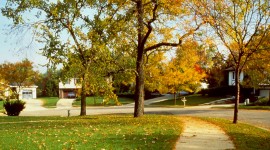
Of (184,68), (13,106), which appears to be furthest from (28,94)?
(184,68)

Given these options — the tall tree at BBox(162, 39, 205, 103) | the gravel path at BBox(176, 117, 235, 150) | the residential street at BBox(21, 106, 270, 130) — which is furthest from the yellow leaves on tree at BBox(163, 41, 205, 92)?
the gravel path at BBox(176, 117, 235, 150)

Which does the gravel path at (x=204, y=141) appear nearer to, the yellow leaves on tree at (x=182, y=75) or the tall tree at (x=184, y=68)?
the tall tree at (x=184, y=68)

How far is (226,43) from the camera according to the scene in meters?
18.3

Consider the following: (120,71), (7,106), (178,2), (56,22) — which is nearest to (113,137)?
(120,71)

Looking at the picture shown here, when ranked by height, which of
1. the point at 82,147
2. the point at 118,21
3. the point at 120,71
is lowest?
the point at 82,147

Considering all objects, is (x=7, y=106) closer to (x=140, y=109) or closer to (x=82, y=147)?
(x=140, y=109)

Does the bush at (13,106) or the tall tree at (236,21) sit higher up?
the tall tree at (236,21)

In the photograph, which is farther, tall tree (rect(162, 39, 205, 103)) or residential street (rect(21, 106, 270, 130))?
residential street (rect(21, 106, 270, 130))

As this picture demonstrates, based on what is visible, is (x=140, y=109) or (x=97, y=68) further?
(x=140, y=109)

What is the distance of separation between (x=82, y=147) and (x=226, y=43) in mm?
10292

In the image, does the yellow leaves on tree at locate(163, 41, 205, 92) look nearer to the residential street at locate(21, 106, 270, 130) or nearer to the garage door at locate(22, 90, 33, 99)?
the residential street at locate(21, 106, 270, 130)

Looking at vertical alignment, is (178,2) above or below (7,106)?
above

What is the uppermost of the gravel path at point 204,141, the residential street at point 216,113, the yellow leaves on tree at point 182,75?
the yellow leaves on tree at point 182,75

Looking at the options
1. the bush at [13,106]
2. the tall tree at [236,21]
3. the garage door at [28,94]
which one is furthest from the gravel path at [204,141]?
the garage door at [28,94]
